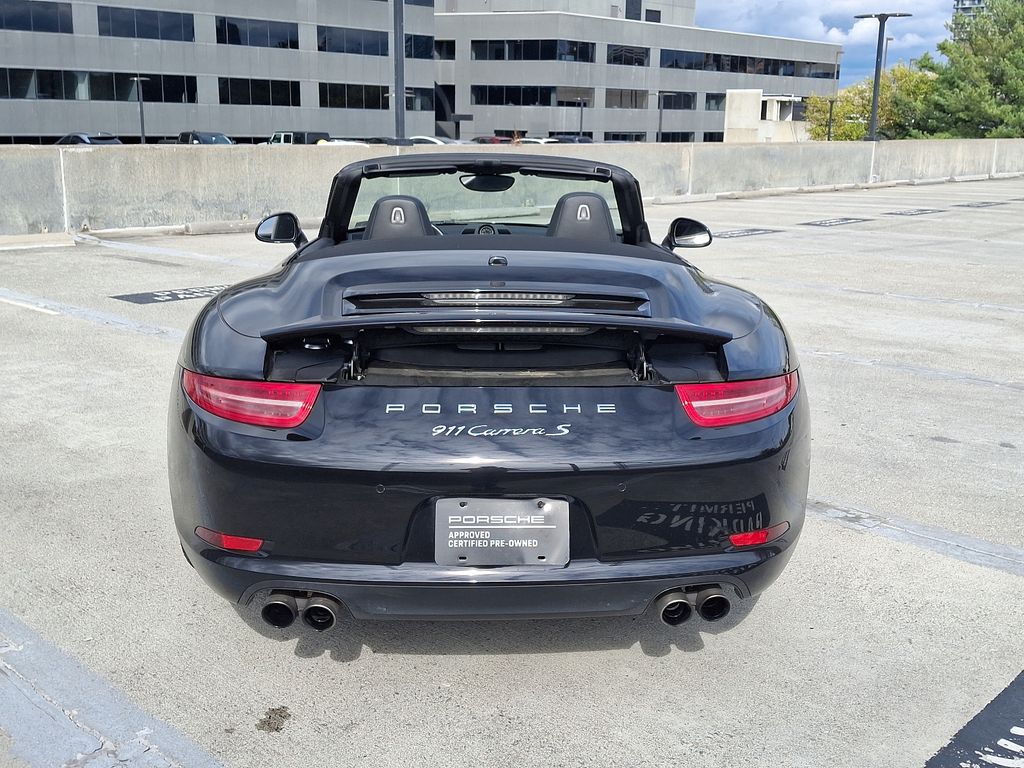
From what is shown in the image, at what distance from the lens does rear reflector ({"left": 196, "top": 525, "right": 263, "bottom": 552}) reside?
9.29 feet

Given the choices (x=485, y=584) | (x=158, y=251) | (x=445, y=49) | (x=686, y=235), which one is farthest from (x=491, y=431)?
(x=445, y=49)

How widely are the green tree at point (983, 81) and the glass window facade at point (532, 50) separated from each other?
98.2ft

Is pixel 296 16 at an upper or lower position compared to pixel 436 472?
upper

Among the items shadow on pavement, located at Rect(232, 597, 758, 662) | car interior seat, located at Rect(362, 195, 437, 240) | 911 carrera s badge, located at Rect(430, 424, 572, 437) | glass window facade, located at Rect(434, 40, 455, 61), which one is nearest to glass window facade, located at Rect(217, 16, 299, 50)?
glass window facade, located at Rect(434, 40, 455, 61)

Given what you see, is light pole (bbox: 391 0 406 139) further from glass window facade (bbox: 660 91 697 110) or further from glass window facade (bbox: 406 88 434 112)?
glass window facade (bbox: 660 91 697 110)

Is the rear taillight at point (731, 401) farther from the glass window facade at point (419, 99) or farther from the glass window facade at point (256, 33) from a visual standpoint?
the glass window facade at point (419, 99)

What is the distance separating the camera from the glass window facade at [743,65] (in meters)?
89.8

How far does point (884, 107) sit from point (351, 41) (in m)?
36.5

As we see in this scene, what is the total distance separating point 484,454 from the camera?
106 inches

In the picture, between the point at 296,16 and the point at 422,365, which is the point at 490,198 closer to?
the point at 422,365

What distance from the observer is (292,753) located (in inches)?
110

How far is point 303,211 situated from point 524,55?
2598 inches

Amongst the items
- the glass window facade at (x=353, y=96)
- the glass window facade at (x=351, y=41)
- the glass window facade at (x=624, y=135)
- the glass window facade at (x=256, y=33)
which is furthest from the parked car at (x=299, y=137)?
the glass window facade at (x=624, y=135)

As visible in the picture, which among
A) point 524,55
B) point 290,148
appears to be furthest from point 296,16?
point 290,148
